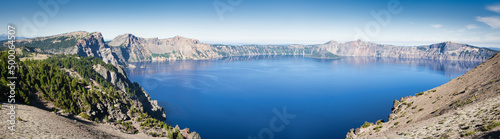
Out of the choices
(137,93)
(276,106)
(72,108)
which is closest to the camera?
(72,108)

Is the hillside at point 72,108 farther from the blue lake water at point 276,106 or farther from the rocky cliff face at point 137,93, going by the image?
the blue lake water at point 276,106

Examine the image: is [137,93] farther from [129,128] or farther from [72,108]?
[129,128]

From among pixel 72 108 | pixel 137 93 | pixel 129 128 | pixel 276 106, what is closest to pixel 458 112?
pixel 129 128

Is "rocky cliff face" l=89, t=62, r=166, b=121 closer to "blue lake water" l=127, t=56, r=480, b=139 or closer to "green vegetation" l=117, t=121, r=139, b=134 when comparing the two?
"blue lake water" l=127, t=56, r=480, b=139

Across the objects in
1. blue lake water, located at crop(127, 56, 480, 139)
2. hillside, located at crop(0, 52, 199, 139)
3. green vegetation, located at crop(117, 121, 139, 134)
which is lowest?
blue lake water, located at crop(127, 56, 480, 139)

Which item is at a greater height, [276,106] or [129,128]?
[129,128]

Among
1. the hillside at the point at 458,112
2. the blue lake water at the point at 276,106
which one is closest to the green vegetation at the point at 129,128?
the blue lake water at the point at 276,106

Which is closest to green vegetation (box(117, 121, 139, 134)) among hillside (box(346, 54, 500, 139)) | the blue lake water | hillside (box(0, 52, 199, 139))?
hillside (box(0, 52, 199, 139))

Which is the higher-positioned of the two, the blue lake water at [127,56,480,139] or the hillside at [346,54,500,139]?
the hillside at [346,54,500,139]

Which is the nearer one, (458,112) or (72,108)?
(458,112)
